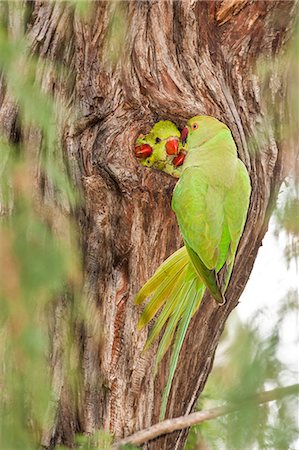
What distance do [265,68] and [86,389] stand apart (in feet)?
3.50

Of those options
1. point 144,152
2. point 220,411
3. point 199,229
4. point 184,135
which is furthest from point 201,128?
point 220,411

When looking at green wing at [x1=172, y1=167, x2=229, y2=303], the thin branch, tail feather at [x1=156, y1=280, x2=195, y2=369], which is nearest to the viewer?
the thin branch

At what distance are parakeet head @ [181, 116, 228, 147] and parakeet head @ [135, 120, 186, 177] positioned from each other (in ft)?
0.15

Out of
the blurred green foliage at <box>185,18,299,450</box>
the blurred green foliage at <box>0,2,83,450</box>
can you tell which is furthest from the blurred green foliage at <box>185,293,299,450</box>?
the blurred green foliage at <box>0,2,83,450</box>

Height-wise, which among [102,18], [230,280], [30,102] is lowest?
[230,280]

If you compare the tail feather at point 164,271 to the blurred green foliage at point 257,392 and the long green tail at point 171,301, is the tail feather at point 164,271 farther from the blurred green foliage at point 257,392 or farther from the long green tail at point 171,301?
the blurred green foliage at point 257,392

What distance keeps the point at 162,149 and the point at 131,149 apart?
9 centimetres

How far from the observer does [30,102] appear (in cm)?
189

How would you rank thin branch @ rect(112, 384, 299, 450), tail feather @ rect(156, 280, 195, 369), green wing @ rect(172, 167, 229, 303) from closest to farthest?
thin branch @ rect(112, 384, 299, 450)
green wing @ rect(172, 167, 229, 303)
tail feather @ rect(156, 280, 195, 369)

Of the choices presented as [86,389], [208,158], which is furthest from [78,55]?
[86,389]

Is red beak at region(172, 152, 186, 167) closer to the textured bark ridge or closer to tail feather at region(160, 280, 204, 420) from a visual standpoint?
the textured bark ridge

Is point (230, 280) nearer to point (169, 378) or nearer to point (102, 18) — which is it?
point (169, 378)

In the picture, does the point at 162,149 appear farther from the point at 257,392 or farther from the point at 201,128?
the point at 257,392

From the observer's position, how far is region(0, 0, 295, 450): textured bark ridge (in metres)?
2.35
